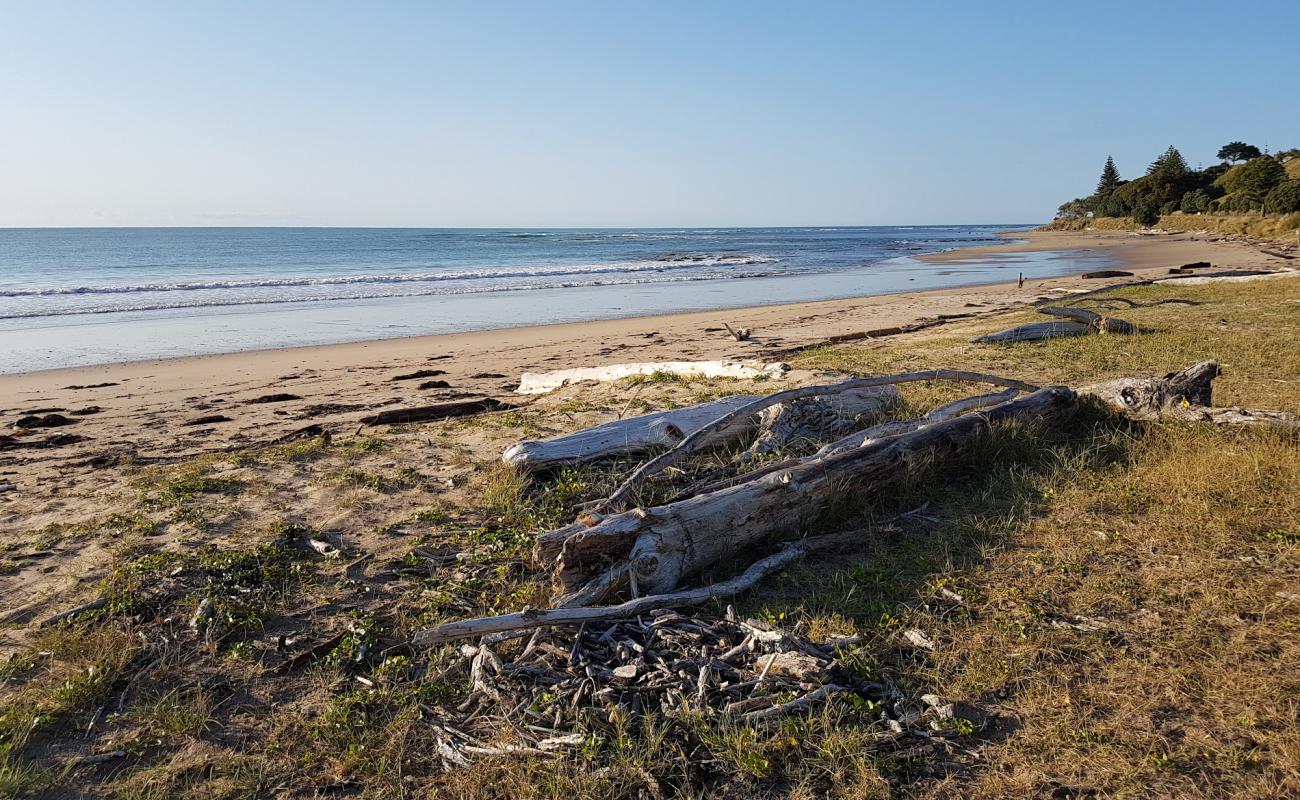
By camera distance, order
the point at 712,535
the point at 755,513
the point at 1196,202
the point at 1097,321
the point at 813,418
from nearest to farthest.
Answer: the point at 712,535 → the point at 755,513 → the point at 813,418 → the point at 1097,321 → the point at 1196,202

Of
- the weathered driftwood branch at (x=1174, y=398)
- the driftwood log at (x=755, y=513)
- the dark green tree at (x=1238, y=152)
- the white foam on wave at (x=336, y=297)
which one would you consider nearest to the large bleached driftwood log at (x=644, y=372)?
the driftwood log at (x=755, y=513)

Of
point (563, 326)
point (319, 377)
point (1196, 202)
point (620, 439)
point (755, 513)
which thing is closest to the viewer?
point (755, 513)

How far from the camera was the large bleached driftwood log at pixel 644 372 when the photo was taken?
956 cm

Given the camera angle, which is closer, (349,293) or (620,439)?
(620,439)

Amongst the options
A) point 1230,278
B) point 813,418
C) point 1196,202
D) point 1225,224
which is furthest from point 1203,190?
point 813,418

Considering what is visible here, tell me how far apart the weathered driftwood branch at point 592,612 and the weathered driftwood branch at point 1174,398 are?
13.6ft

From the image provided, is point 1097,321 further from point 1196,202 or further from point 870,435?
point 1196,202

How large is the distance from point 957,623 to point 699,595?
4.18 ft

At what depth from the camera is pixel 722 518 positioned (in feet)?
14.4

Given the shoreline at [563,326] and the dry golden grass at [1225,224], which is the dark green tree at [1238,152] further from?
the shoreline at [563,326]

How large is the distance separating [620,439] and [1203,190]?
7911 centimetres

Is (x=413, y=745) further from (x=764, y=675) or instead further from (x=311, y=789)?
(x=764, y=675)

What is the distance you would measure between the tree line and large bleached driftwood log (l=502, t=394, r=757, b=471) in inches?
2120

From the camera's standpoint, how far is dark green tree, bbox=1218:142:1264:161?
84.8 metres
